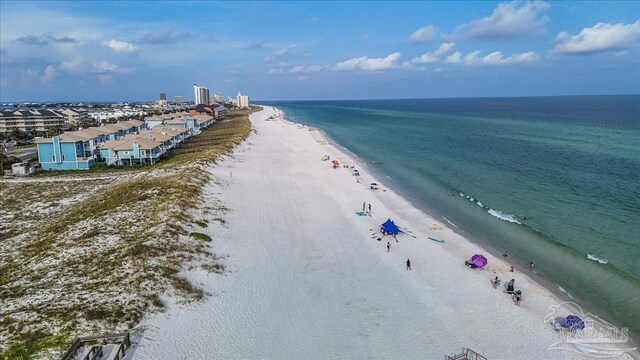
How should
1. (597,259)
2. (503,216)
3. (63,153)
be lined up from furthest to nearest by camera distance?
(63,153) → (503,216) → (597,259)

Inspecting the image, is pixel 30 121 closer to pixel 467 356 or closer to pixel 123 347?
pixel 123 347

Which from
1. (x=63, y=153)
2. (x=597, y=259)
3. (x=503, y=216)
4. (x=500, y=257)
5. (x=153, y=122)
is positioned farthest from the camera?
(x=153, y=122)

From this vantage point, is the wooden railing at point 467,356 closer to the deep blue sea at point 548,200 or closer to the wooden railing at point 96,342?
the deep blue sea at point 548,200

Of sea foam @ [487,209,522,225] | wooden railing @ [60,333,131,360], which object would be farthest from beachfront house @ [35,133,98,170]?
sea foam @ [487,209,522,225]

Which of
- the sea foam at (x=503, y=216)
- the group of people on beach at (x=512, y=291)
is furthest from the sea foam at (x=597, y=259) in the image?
the group of people on beach at (x=512, y=291)

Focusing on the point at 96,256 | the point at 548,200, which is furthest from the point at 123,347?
the point at 548,200

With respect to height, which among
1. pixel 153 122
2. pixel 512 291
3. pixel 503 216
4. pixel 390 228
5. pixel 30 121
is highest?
pixel 30 121
